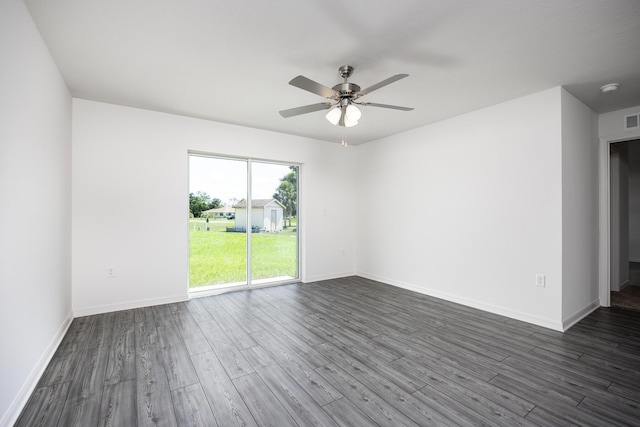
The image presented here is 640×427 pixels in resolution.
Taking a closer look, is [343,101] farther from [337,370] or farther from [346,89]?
[337,370]

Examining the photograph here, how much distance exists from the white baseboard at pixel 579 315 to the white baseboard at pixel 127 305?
460 cm

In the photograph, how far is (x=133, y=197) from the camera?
362cm

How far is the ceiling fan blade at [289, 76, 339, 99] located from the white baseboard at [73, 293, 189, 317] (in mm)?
3278

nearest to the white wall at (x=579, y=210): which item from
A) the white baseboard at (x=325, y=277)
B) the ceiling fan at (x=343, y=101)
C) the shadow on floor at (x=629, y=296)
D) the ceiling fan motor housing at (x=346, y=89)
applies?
the shadow on floor at (x=629, y=296)

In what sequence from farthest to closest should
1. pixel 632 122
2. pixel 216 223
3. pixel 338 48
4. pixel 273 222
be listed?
pixel 273 222, pixel 216 223, pixel 632 122, pixel 338 48

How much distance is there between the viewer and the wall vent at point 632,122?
11.2 ft

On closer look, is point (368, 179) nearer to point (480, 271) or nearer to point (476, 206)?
point (476, 206)

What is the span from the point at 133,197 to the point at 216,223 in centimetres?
114

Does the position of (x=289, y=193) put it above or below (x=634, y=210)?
above

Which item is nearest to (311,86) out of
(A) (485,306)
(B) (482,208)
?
(B) (482,208)

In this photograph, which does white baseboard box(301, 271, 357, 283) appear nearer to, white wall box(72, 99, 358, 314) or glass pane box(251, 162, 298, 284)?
glass pane box(251, 162, 298, 284)

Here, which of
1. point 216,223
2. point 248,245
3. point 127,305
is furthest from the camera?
point 248,245

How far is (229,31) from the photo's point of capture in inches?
82.4

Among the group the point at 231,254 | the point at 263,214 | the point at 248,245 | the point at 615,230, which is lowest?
the point at 231,254
